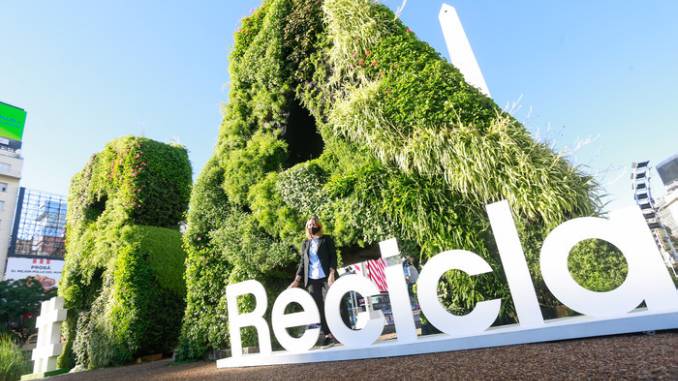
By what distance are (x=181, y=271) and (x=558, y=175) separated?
7806 mm

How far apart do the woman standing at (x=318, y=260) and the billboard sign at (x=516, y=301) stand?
0.41 m

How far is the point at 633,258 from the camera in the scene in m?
2.48

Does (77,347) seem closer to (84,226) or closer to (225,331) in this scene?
(84,226)

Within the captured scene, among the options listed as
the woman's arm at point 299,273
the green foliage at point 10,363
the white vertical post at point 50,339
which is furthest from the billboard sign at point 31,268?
the woman's arm at point 299,273

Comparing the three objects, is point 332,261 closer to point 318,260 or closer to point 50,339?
point 318,260

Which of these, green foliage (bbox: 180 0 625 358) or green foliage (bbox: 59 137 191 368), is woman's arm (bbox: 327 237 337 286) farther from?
green foliage (bbox: 59 137 191 368)

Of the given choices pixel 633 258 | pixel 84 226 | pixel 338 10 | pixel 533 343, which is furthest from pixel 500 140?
pixel 84 226

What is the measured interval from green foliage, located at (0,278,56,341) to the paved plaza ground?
85.2 ft

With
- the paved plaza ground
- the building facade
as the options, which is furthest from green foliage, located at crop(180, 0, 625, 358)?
the building facade

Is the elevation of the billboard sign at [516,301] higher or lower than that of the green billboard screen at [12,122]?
lower

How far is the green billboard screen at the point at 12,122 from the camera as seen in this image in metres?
32.4

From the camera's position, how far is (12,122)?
33406 millimetres

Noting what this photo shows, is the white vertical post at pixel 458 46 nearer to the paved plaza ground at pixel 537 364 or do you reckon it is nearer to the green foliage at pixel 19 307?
the paved plaza ground at pixel 537 364

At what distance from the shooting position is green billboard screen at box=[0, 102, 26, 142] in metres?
32.4
